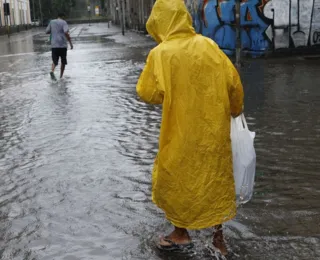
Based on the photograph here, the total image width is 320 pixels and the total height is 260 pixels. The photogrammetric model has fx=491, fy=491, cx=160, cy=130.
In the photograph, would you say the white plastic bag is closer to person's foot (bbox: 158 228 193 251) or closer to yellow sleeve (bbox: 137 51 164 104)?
person's foot (bbox: 158 228 193 251)

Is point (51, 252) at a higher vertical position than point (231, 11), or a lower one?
lower

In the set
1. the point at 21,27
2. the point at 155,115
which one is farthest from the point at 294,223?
the point at 21,27

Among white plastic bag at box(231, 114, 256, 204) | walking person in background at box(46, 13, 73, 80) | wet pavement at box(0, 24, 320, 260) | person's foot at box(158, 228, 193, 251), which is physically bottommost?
wet pavement at box(0, 24, 320, 260)

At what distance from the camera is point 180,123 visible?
3.31 m

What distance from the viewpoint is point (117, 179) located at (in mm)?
5242

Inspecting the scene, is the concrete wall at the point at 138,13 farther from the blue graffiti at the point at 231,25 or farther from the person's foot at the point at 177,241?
the person's foot at the point at 177,241

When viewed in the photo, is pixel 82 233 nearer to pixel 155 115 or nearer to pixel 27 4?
pixel 155 115

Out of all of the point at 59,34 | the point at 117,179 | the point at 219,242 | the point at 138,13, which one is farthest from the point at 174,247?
the point at 138,13

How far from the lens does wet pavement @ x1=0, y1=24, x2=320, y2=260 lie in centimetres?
380

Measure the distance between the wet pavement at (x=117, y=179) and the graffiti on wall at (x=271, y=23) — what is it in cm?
538

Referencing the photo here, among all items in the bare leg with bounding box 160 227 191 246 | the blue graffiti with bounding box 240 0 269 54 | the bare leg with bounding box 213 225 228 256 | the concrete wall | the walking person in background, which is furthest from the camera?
the concrete wall

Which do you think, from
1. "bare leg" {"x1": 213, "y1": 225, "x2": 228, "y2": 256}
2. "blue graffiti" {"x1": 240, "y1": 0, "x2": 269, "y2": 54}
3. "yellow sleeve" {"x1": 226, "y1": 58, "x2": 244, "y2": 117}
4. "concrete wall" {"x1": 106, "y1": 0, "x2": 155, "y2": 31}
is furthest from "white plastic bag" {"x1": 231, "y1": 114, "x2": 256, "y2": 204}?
"concrete wall" {"x1": 106, "y1": 0, "x2": 155, "y2": 31}

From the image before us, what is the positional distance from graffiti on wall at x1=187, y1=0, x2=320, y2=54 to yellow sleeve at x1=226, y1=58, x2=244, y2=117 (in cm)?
1249

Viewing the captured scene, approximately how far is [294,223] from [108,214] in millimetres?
1604
